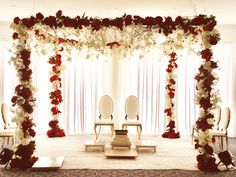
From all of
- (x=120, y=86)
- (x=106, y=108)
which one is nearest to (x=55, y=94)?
(x=106, y=108)

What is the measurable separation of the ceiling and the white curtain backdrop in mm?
1981

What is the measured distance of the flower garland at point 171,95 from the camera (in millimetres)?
11266

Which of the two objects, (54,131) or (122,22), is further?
(54,131)

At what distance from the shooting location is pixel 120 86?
11.9 metres

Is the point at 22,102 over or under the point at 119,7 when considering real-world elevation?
under

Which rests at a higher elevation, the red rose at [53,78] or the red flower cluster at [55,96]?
the red rose at [53,78]

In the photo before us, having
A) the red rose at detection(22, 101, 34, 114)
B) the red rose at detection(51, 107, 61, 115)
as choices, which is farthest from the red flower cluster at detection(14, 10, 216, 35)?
the red rose at detection(51, 107, 61, 115)

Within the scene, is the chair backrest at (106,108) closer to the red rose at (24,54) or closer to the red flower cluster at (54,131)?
the red flower cluster at (54,131)

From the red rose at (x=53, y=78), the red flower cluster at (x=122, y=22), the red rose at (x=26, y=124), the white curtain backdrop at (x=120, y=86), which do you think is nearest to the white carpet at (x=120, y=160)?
the red rose at (x=26, y=124)

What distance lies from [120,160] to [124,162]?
0.20 meters

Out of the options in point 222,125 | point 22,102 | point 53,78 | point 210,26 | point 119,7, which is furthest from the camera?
point 53,78

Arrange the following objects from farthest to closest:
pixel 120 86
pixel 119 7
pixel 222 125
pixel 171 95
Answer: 1. pixel 120 86
2. pixel 171 95
3. pixel 222 125
4. pixel 119 7

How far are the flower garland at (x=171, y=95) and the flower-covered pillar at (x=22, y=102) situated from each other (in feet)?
16.3

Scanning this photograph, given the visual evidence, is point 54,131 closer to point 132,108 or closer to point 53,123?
point 53,123
